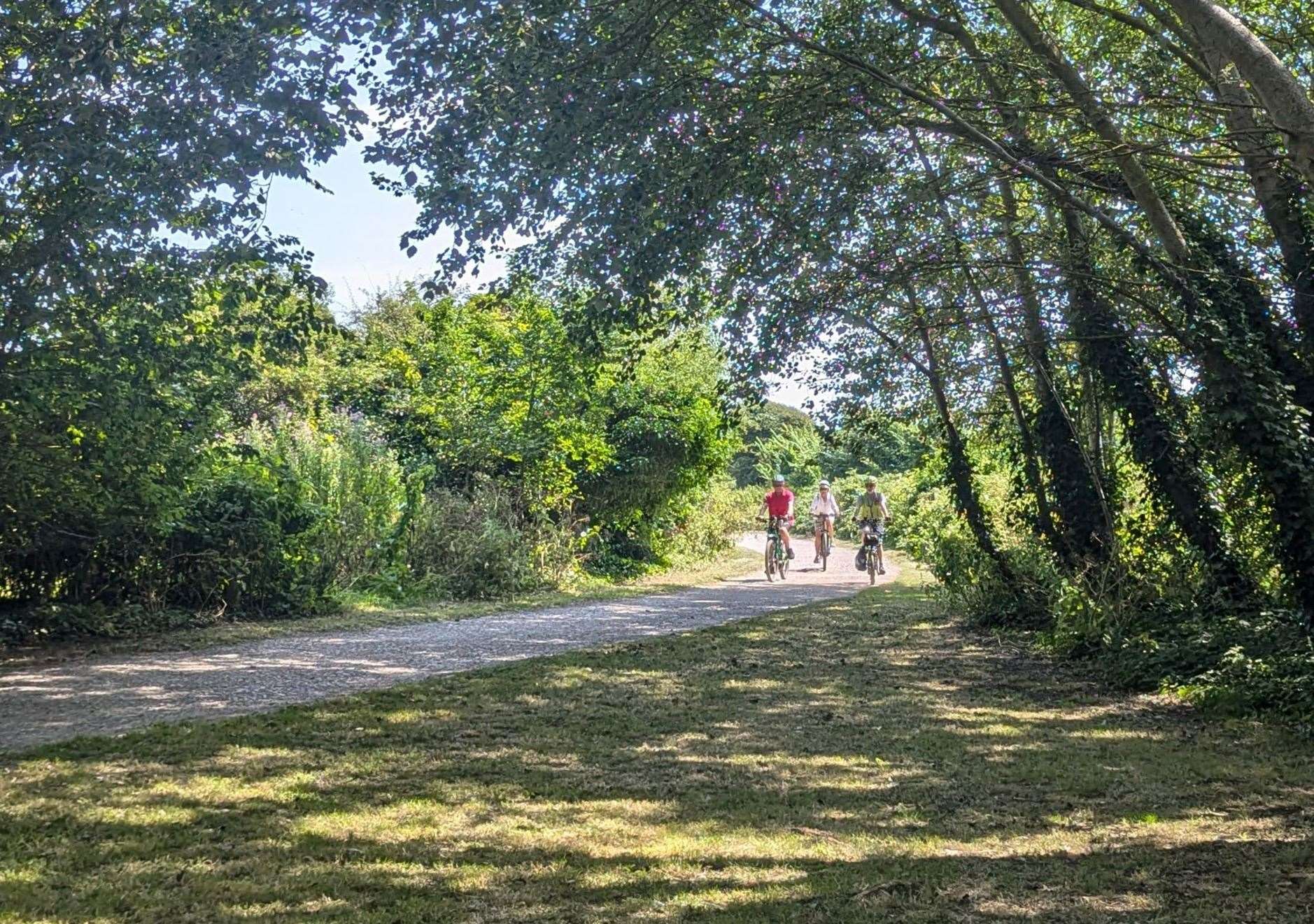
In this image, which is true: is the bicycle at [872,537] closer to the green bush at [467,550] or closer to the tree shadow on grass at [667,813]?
the green bush at [467,550]

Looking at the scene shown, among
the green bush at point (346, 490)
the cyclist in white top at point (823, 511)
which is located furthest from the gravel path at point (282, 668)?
the cyclist in white top at point (823, 511)

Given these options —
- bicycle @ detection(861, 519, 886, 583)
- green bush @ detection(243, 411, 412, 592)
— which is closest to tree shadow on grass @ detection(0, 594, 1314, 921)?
green bush @ detection(243, 411, 412, 592)

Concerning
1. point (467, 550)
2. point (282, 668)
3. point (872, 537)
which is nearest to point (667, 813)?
point (282, 668)

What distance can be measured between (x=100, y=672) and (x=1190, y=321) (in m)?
8.19

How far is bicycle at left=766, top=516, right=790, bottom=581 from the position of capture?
19.7m

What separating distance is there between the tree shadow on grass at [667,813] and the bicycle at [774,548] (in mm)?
12100

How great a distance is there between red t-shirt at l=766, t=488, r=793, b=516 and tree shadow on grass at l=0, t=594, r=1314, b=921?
480 inches

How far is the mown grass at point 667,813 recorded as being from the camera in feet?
12.0

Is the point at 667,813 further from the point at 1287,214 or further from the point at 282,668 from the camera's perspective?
the point at 1287,214

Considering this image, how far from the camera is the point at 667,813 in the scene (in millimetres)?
4691

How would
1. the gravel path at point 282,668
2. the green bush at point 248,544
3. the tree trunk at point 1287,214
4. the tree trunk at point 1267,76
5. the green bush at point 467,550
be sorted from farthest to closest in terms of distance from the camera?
1. the green bush at point 467,550
2. the green bush at point 248,544
3. the tree trunk at point 1287,214
4. the gravel path at point 282,668
5. the tree trunk at point 1267,76

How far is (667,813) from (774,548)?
600 inches

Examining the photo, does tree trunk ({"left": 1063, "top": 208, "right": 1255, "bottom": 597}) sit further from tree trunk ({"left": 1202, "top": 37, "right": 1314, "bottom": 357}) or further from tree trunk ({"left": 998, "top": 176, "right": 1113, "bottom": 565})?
tree trunk ({"left": 1202, "top": 37, "right": 1314, "bottom": 357})

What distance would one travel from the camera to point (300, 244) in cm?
756
